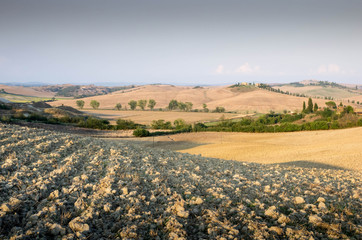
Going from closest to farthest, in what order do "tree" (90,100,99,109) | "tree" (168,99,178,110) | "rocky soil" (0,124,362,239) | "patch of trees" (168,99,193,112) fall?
"rocky soil" (0,124,362,239)
"patch of trees" (168,99,193,112)
"tree" (90,100,99,109)
"tree" (168,99,178,110)

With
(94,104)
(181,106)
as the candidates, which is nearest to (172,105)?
(181,106)

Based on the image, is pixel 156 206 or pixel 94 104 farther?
pixel 94 104

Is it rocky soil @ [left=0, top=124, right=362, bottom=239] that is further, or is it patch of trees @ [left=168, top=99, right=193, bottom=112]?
patch of trees @ [left=168, top=99, right=193, bottom=112]

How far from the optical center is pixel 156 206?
5.96 m

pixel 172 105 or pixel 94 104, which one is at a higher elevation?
pixel 94 104

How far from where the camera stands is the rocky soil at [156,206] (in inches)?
191

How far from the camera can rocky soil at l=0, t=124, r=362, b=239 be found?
15.9ft

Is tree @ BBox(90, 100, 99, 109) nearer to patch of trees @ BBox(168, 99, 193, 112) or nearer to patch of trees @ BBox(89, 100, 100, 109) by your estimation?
patch of trees @ BBox(89, 100, 100, 109)

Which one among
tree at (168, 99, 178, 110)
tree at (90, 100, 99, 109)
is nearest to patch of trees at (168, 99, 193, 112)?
tree at (168, 99, 178, 110)

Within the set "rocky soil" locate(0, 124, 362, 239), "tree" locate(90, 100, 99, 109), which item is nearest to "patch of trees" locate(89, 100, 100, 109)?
"tree" locate(90, 100, 99, 109)

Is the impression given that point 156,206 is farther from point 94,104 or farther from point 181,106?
point 94,104

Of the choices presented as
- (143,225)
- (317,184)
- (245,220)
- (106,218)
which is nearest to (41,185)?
(106,218)

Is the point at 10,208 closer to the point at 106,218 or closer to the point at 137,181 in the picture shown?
the point at 106,218

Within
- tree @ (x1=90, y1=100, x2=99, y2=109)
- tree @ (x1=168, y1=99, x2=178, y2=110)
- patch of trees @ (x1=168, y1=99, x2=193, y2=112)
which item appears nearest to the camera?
patch of trees @ (x1=168, y1=99, x2=193, y2=112)
